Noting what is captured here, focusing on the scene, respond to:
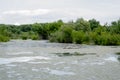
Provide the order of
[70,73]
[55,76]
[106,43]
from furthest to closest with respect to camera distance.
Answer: [106,43]
[70,73]
[55,76]

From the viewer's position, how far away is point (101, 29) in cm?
6888

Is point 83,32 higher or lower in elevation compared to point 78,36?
higher

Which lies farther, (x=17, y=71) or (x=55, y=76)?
(x=17, y=71)

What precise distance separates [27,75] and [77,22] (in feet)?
207

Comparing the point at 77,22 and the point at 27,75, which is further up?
the point at 77,22

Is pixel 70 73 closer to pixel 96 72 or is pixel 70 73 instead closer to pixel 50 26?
pixel 96 72

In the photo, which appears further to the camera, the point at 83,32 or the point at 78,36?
the point at 83,32

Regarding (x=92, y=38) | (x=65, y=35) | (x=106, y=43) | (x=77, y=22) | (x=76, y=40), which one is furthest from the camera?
(x=77, y=22)

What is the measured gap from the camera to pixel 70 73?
18906 mm

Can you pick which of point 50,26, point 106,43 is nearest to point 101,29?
point 106,43

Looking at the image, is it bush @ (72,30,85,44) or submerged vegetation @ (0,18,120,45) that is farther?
bush @ (72,30,85,44)

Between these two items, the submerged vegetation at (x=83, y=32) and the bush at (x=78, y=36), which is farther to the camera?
the bush at (x=78, y=36)

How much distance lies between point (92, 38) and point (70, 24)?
51.7 feet

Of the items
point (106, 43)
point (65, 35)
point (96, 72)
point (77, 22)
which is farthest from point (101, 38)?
point (96, 72)
